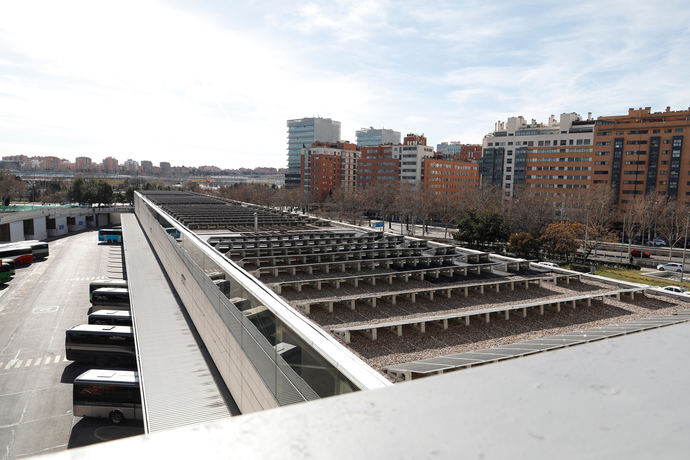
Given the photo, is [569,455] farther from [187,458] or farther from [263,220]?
[263,220]

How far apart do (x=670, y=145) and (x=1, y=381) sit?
72.5m

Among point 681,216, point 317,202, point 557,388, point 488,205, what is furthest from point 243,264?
Answer: point 317,202

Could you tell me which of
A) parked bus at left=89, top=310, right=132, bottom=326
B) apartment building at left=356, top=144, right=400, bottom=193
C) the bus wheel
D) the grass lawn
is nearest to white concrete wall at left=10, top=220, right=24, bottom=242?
parked bus at left=89, top=310, right=132, bottom=326

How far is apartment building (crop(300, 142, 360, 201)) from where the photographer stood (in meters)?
97.5

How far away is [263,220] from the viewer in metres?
27.5

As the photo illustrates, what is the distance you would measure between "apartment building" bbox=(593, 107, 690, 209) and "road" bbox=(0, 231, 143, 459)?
61729 mm

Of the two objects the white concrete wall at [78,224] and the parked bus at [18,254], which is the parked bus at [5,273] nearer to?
the parked bus at [18,254]

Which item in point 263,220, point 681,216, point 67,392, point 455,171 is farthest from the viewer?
point 455,171

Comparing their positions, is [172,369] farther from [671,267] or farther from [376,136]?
[376,136]

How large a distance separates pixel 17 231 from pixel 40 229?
581 centimetres

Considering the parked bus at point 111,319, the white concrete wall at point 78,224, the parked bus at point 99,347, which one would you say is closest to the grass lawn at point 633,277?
the parked bus at point 99,347

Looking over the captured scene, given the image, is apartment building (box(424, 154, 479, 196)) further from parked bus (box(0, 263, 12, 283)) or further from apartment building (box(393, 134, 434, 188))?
parked bus (box(0, 263, 12, 283))

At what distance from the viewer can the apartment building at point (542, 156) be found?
69312 millimetres

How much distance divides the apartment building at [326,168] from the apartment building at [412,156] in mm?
12004
